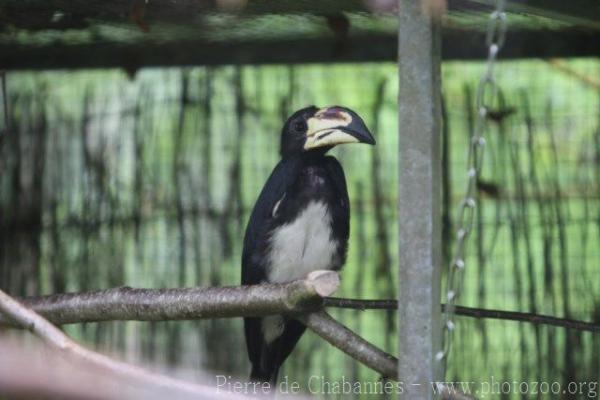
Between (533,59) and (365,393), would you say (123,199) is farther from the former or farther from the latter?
(533,59)

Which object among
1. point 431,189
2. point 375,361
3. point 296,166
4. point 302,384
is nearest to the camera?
point 431,189

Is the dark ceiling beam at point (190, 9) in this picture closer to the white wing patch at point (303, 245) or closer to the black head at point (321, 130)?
the black head at point (321, 130)

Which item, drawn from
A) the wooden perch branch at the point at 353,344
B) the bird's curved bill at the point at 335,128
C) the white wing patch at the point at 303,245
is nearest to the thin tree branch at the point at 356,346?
the wooden perch branch at the point at 353,344

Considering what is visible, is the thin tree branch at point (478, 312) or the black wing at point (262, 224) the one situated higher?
the black wing at point (262, 224)

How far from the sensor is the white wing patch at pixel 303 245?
9.49 ft

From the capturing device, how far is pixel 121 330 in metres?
3.47

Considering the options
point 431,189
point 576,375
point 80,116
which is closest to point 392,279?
point 576,375

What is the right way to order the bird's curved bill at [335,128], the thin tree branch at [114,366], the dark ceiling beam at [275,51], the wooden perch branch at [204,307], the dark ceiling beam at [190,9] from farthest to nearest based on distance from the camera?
the dark ceiling beam at [275,51]
the bird's curved bill at [335,128]
the dark ceiling beam at [190,9]
the wooden perch branch at [204,307]
the thin tree branch at [114,366]

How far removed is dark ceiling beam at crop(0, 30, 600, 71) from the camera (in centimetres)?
330

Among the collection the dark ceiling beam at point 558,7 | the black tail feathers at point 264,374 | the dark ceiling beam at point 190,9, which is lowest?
the black tail feathers at point 264,374

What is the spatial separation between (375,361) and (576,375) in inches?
54.8

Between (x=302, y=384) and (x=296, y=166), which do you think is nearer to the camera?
(x=296, y=166)

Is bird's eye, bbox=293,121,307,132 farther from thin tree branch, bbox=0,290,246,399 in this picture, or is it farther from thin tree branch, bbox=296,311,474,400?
thin tree branch, bbox=0,290,246,399

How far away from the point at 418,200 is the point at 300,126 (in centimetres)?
129
